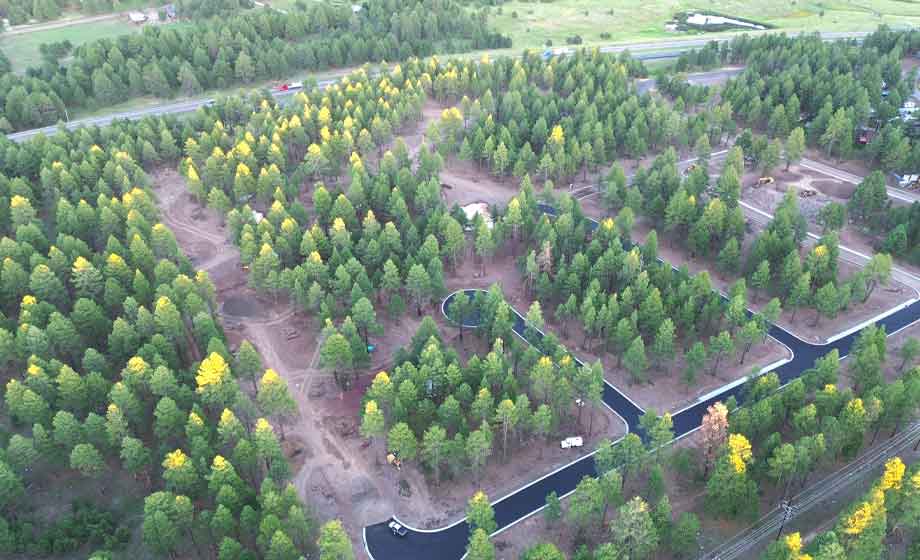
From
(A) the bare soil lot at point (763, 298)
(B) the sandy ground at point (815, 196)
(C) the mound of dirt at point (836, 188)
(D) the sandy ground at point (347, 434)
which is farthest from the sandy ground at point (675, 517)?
(C) the mound of dirt at point (836, 188)

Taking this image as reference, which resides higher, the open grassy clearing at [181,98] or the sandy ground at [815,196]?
the open grassy clearing at [181,98]

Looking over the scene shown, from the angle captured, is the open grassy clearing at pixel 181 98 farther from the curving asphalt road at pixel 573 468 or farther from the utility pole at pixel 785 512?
the utility pole at pixel 785 512

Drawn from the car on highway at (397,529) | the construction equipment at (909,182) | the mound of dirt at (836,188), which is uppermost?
the construction equipment at (909,182)

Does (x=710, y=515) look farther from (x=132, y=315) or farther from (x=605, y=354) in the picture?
(x=132, y=315)

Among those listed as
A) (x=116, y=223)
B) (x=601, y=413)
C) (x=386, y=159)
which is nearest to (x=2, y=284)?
(x=116, y=223)

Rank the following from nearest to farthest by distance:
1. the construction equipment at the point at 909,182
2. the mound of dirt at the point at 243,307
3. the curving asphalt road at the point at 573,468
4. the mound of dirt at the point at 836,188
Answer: the curving asphalt road at the point at 573,468 < the mound of dirt at the point at 243,307 < the construction equipment at the point at 909,182 < the mound of dirt at the point at 836,188

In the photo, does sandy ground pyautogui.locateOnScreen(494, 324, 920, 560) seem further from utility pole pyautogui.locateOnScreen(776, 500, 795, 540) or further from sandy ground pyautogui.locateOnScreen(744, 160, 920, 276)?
sandy ground pyautogui.locateOnScreen(744, 160, 920, 276)

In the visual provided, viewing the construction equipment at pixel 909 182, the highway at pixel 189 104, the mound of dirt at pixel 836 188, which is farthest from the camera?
the highway at pixel 189 104
